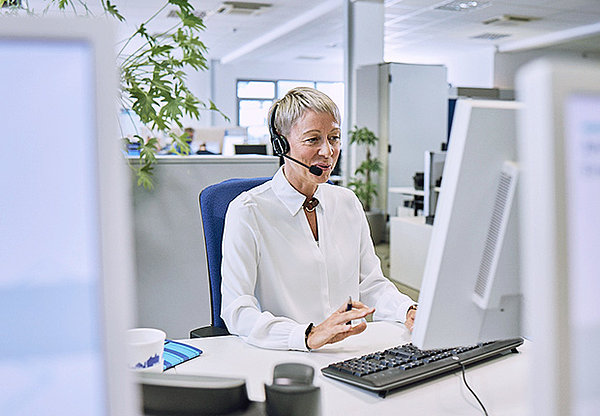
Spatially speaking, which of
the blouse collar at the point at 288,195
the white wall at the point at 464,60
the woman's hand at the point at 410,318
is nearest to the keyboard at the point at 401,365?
the woman's hand at the point at 410,318

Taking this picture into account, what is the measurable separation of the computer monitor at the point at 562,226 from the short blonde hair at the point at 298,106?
3.61ft

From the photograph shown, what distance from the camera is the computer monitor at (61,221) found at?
428mm

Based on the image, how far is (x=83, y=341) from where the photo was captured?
439mm

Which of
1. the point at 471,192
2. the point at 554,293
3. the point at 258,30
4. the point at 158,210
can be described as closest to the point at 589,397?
the point at 554,293

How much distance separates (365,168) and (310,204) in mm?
5048

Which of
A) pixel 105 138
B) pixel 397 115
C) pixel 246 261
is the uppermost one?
pixel 397 115

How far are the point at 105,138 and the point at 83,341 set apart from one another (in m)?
0.15

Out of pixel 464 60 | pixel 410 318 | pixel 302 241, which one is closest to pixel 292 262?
pixel 302 241

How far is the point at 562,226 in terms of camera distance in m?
0.42

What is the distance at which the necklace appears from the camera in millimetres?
1556

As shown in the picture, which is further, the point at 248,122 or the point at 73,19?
the point at 248,122

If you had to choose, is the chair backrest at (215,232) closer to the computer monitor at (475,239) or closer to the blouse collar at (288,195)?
the blouse collar at (288,195)

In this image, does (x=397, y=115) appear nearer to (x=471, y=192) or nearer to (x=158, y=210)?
(x=158, y=210)

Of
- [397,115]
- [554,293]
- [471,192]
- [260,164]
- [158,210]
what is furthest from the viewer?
[397,115]
